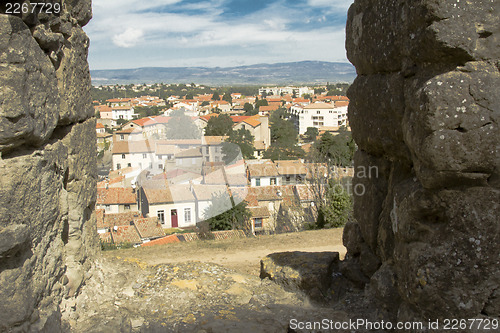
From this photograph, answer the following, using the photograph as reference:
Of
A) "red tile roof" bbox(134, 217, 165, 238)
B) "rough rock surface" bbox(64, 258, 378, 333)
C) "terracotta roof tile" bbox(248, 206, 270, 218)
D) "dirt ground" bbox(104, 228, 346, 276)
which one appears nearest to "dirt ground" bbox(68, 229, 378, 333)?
"rough rock surface" bbox(64, 258, 378, 333)

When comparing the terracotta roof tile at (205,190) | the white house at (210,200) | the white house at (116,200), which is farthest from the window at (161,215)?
the white house at (116,200)

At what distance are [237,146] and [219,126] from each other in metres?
16.8

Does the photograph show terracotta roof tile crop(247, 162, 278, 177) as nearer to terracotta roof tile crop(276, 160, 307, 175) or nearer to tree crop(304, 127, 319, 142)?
terracotta roof tile crop(276, 160, 307, 175)

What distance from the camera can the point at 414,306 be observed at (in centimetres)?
508

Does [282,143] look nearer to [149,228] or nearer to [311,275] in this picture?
[149,228]

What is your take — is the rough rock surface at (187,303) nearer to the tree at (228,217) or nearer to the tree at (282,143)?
the tree at (228,217)

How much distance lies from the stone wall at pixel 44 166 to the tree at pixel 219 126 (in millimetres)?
54129

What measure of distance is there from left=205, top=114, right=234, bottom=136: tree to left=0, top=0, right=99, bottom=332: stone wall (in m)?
54.1

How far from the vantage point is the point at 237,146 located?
45750mm

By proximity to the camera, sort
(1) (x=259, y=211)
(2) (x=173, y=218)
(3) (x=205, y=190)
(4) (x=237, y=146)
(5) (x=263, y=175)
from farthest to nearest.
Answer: (4) (x=237, y=146)
(5) (x=263, y=175)
(2) (x=173, y=218)
(3) (x=205, y=190)
(1) (x=259, y=211)

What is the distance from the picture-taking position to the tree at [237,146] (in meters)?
40.9

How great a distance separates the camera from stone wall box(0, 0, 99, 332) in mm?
4332

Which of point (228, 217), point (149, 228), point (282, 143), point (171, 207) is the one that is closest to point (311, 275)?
point (228, 217)

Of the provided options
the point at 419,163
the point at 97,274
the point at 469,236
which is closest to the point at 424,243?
the point at 469,236
